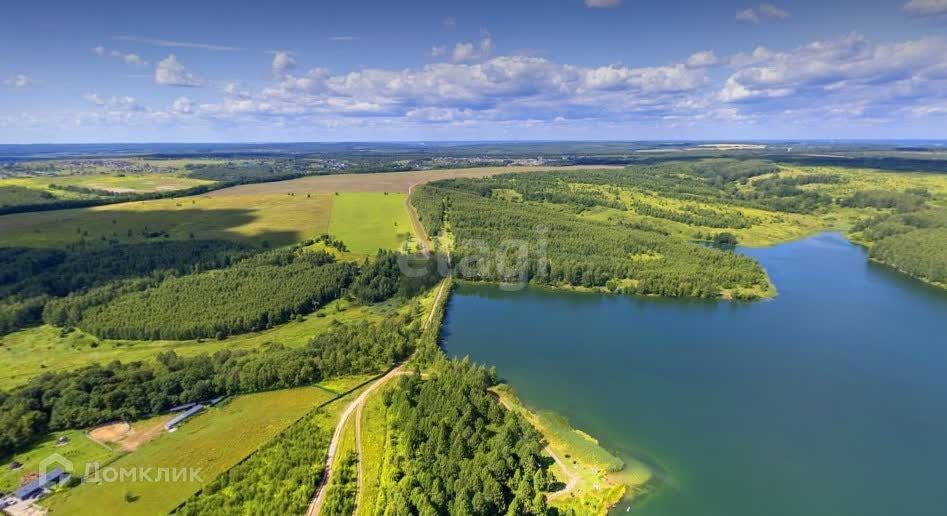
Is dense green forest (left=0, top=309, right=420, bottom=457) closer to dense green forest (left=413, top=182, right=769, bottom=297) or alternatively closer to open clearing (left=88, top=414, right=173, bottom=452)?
open clearing (left=88, top=414, right=173, bottom=452)

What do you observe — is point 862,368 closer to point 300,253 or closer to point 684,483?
point 684,483

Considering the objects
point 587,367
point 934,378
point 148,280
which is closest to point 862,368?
point 934,378

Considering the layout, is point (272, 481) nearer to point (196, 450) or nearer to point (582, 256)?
point (196, 450)

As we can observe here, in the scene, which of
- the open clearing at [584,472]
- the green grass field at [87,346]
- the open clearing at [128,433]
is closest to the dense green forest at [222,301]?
the green grass field at [87,346]

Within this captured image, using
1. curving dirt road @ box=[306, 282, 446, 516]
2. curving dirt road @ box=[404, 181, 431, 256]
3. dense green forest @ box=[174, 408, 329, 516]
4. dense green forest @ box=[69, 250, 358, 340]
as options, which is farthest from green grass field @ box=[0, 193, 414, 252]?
dense green forest @ box=[174, 408, 329, 516]

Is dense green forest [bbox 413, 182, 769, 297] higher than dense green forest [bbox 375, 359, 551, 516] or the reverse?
higher

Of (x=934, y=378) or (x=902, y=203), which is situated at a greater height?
(x=902, y=203)

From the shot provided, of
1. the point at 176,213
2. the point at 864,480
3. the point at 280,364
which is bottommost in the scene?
the point at 864,480

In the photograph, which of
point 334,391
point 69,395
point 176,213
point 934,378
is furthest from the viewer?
point 176,213
